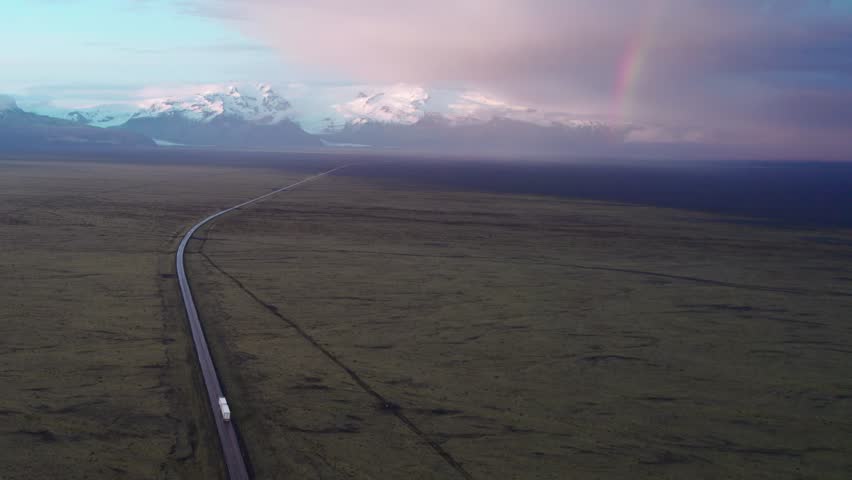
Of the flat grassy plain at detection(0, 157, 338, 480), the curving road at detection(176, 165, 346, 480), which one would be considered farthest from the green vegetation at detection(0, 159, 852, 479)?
the curving road at detection(176, 165, 346, 480)

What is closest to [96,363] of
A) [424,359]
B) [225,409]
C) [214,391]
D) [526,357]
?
[214,391]

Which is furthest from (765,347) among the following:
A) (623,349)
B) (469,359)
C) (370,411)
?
(370,411)

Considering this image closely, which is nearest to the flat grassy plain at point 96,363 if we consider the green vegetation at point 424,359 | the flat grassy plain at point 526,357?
the green vegetation at point 424,359

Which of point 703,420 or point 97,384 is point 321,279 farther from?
point 703,420

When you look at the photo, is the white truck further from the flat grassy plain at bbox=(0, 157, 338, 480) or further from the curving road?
the flat grassy plain at bbox=(0, 157, 338, 480)

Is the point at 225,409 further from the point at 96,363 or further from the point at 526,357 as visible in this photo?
the point at 526,357

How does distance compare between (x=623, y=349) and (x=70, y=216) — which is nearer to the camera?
(x=623, y=349)
